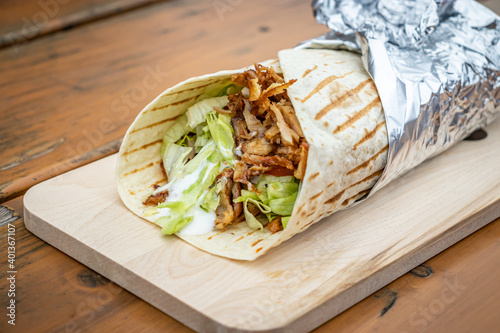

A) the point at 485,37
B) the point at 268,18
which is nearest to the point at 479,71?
the point at 485,37

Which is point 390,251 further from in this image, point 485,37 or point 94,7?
point 94,7

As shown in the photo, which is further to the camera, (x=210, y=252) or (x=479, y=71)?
(x=479, y=71)

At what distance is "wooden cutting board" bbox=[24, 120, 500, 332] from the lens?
184 centimetres

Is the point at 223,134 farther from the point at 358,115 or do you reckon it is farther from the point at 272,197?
the point at 358,115

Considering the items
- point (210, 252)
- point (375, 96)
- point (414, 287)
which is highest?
point (375, 96)

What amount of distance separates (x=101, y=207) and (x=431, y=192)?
1.39 meters

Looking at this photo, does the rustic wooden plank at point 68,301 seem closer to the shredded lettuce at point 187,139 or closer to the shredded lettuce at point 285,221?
the shredded lettuce at point 285,221

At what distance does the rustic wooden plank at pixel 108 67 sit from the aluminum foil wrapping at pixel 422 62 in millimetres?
1066

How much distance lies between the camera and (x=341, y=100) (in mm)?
2225

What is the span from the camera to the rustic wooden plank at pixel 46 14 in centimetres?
404

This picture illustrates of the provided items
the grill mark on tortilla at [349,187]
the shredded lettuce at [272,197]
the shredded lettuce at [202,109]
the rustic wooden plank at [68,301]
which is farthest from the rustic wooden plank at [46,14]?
the grill mark on tortilla at [349,187]

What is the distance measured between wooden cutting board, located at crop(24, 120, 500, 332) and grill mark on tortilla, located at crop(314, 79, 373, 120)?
0.45m

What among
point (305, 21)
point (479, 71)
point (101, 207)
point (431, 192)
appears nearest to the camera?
point (101, 207)

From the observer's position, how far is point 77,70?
3633 mm
